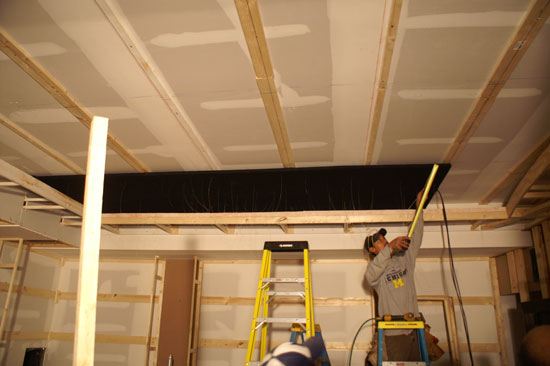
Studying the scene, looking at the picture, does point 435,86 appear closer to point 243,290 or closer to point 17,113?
point 17,113

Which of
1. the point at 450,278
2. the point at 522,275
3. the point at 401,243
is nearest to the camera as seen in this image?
the point at 401,243

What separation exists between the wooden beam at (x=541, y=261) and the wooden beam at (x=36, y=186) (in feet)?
15.2

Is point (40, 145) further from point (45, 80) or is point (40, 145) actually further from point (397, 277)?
point (397, 277)

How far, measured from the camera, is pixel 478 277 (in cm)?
487

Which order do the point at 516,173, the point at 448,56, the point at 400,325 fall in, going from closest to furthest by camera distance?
the point at 448,56 < the point at 400,325 < the point at 516,173

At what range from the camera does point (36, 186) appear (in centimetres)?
336

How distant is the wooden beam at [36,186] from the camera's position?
306 centimetres

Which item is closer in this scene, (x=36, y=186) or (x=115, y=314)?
(x=36, y=186)

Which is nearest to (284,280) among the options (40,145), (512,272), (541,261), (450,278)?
(40,145)

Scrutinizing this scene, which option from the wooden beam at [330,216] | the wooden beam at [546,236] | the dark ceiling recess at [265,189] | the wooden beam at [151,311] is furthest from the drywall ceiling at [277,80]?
the wooden beam at [151,311]

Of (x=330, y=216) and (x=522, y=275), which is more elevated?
(x=330, y=216)

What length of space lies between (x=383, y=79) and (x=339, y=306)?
3.30 metres

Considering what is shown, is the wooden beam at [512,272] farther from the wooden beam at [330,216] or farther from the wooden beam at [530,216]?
the wooden beam at [330,216]

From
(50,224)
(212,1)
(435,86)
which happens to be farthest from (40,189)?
(435,86)
